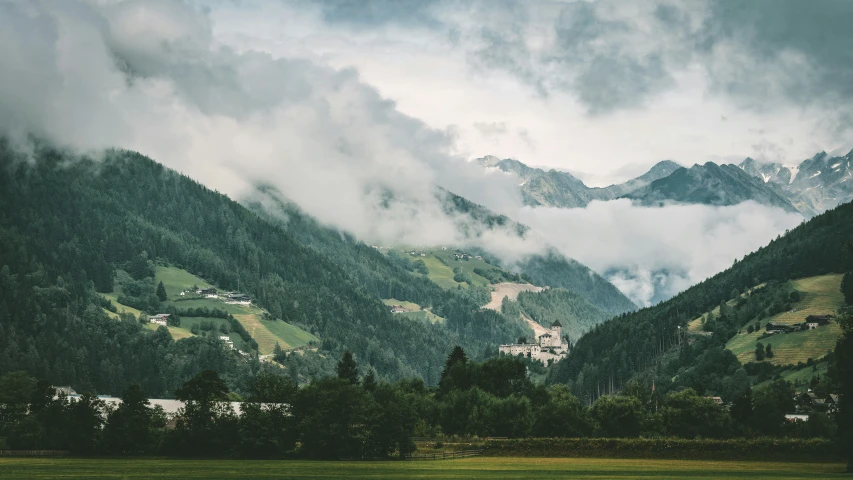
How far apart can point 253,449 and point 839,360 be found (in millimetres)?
84236

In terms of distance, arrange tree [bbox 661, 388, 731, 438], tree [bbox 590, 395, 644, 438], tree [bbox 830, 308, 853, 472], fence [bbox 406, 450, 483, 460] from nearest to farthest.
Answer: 1. tree [bbox 830, 308, 853, 472]
2. fence [bbox 406, 450, 483, 460]
3. tree [bbox 661, 388, 731, 438]
4. tree [bbox 590, 395, 644, 438]

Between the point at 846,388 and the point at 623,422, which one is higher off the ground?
the point at 623,422

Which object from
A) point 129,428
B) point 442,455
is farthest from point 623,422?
A: point 129,428

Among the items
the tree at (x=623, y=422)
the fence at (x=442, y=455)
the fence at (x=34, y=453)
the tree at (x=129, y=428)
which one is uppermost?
the tree at (x=623, y=422)

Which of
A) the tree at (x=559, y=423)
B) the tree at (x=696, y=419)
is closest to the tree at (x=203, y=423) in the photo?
the tree at (x=559, y=423)

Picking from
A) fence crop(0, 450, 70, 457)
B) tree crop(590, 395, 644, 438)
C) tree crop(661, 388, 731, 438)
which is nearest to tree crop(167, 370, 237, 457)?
fence crop(0, 450, 70, 457)

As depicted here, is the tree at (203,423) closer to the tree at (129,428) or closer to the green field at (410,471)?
the tree at (129,428)

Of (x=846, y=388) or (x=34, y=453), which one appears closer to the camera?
(x=846, y=388)

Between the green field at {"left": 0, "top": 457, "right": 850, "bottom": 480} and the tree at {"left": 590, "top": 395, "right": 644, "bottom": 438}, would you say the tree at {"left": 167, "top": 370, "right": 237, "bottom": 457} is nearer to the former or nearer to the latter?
the green field at {"left": 0, "top": 457, "right": 850, "bottom": 480}

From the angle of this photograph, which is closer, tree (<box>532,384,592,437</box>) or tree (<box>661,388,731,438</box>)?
tree (<box>661,388,731,438</box>)

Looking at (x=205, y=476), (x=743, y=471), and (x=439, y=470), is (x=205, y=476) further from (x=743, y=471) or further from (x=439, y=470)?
(x=743, y=471)

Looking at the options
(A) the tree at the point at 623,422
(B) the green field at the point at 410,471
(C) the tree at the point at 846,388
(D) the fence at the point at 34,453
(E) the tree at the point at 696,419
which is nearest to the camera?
(B) the green field at the point at 410,471

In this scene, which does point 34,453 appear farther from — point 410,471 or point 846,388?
point 846,388

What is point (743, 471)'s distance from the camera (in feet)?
380
